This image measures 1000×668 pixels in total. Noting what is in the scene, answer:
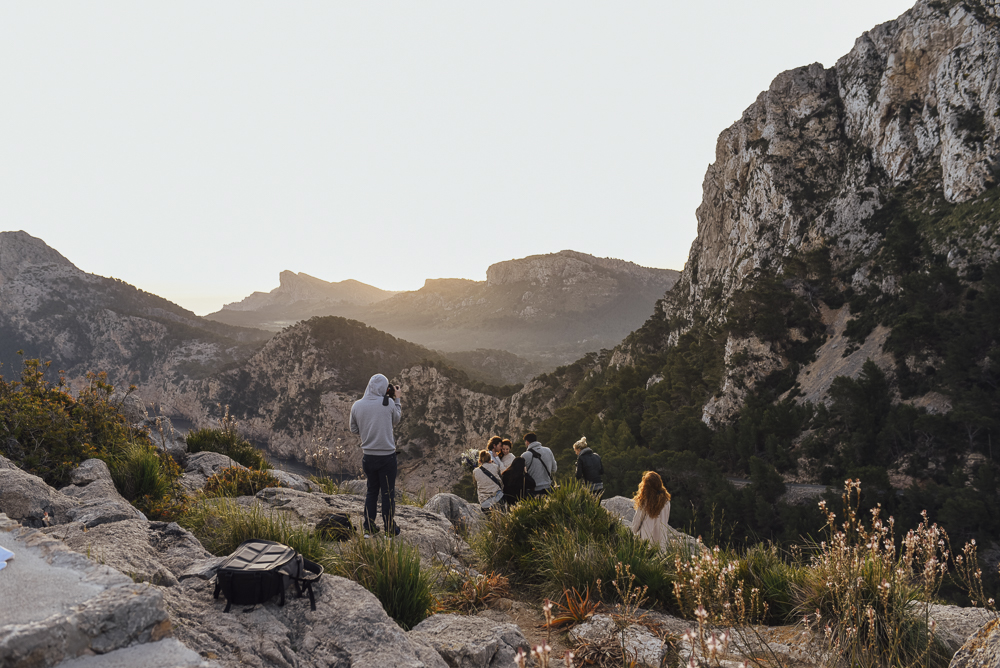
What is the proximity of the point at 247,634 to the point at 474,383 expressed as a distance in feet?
204

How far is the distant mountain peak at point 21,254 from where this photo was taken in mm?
112338

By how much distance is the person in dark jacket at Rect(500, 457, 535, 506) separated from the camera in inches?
324

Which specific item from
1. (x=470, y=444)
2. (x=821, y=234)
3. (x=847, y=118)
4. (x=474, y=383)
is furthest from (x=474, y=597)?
(x=474, y=383)

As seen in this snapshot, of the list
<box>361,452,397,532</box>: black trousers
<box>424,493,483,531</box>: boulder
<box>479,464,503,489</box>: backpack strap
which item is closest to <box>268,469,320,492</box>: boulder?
<box>424,493,483,531</box>: boulder

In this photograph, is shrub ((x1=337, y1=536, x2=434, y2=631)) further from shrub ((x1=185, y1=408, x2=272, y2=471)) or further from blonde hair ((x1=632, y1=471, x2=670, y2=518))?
shrub ((x1=185, y1=408, x2=272, y2=471))

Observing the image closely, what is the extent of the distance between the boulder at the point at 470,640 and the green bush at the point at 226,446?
10.5 meters

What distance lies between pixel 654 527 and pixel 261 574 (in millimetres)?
5023

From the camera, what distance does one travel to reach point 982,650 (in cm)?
238

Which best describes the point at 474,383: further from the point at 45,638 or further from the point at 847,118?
the point at 45,638

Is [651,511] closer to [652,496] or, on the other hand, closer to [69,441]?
[652,496]

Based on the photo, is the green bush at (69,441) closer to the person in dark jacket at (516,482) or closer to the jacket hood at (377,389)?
the jacket hood at (377,389)

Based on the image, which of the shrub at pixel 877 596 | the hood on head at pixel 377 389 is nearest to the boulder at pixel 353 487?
the hood on head at pixel 377 389

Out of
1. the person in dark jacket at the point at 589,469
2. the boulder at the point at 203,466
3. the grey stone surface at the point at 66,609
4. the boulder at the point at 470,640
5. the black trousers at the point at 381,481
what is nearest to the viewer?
the grey stone surface at the point at 66,609

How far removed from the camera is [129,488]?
6.64 meters
